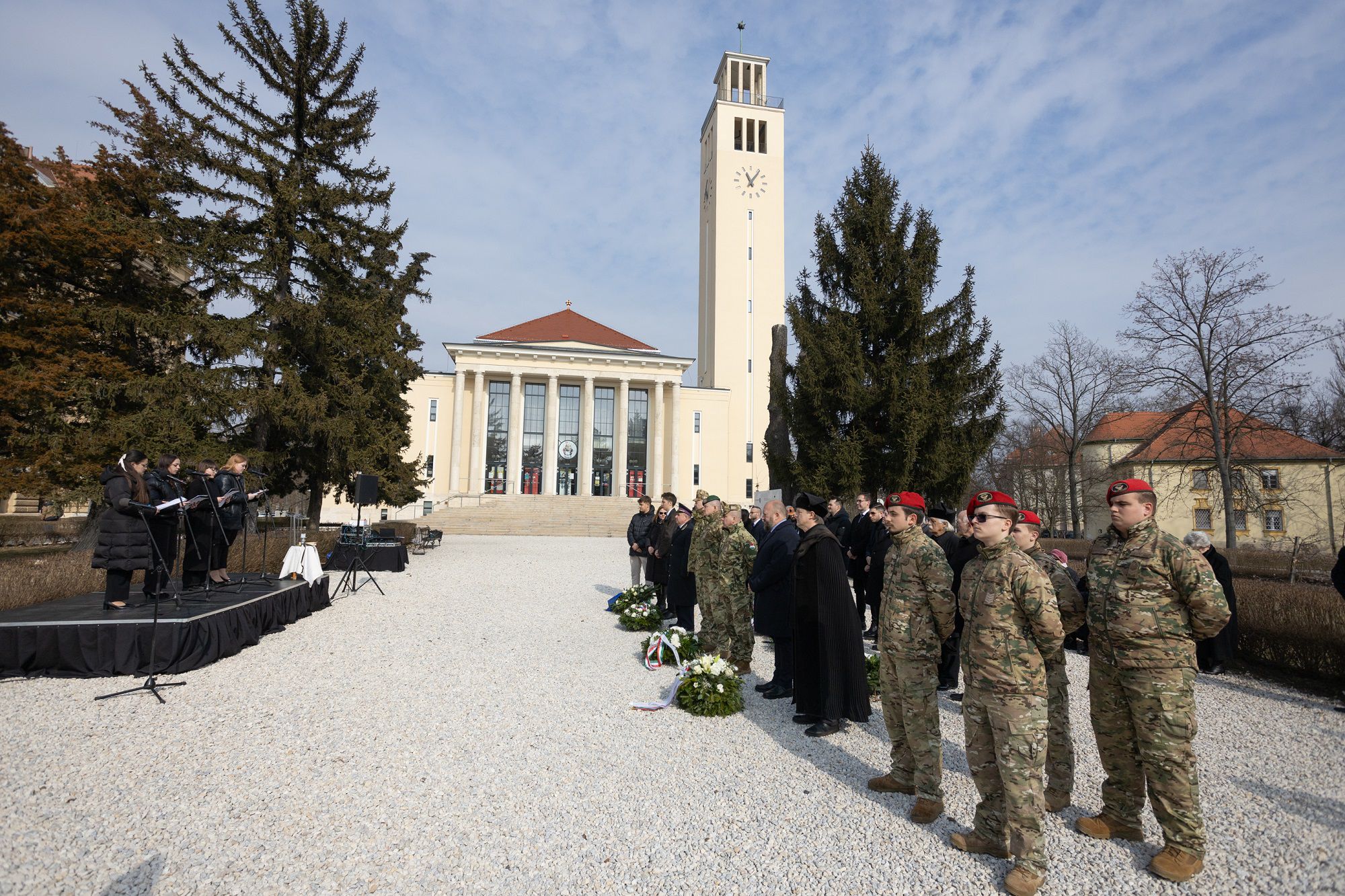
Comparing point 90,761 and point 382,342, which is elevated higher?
point 382,342

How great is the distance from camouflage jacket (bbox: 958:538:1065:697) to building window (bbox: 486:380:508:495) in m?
47.0

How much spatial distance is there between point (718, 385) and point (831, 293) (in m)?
33.1

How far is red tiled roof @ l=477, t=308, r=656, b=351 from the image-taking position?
52.6 m

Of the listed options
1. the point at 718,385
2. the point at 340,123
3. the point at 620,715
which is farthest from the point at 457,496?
the point at 620,715

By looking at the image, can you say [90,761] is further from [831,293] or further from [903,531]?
[831,293]

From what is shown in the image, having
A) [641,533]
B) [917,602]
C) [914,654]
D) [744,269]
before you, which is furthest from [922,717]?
[744,269]

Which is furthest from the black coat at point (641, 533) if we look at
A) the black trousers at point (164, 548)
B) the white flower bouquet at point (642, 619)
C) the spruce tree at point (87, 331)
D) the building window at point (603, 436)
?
the building window at point (603, 436)

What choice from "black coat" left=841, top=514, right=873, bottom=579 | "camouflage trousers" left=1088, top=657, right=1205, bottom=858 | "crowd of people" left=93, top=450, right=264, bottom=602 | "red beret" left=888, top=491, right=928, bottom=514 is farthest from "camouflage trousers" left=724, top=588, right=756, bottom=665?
"crowd of people" left=93, top=450, right=264, bottom=602

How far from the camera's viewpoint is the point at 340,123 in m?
19.3

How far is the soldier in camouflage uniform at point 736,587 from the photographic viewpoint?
697 cm

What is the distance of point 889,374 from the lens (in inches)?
636

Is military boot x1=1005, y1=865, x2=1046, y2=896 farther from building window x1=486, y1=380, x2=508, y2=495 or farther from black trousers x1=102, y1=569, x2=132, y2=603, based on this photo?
building window x1=486, y1=380, x2=508, y2=495

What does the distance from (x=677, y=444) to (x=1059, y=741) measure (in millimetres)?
45268

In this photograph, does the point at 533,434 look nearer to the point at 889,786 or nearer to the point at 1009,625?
the point at 889,786
